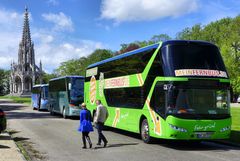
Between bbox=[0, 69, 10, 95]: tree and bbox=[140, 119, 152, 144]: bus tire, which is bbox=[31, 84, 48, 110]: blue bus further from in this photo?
bbox=[0, 69, 10, 95]: tree

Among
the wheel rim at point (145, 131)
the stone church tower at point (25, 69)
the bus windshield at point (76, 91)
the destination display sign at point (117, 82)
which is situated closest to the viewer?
the wheel rim at point (145, 131)

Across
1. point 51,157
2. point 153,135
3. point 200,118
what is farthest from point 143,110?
point 51,157

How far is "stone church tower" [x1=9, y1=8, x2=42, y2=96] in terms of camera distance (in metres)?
140

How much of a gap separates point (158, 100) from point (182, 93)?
109 centimetres

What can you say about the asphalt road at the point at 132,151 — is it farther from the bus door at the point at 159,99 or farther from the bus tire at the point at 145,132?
the bus door at the point at 159,99

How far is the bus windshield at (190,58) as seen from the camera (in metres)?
14.6

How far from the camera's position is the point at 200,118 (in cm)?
1427

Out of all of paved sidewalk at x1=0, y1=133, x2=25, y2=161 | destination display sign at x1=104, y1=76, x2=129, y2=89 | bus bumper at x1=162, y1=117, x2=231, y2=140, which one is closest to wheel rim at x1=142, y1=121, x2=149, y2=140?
bus bumper at x1=162, y1=117, x2=231, y2=140

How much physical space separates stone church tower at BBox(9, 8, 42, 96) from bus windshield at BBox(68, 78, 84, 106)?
108 meters

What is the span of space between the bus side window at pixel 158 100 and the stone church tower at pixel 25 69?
125980 mm

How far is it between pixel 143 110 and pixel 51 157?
4831 millimetres

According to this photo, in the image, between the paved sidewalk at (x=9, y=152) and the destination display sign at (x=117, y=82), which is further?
the destination display sign at (x=117, y=82)

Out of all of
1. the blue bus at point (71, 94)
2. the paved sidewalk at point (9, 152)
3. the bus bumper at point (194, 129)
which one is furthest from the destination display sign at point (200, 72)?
the blue bus at point (71, 94)

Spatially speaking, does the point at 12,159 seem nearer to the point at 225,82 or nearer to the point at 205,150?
the point at 205,150
